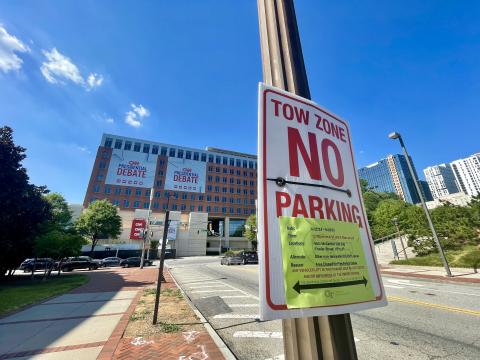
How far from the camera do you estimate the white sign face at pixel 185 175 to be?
69.1 metres

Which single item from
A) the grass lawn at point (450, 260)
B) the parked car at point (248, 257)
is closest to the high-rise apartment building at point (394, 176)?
the parked car at point (248, 257)

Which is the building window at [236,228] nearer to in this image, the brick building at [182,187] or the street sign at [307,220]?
the brick building at [182,187]

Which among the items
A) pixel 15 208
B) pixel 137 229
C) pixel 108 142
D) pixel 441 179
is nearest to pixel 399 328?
pixel 15 208

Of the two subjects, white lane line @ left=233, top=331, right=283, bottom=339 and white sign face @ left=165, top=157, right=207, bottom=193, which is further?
white sign face @ left=165, top=157, right=207, bottom=193

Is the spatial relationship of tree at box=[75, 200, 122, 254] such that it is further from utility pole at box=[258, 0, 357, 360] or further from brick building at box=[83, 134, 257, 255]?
utility pole at box=[258, 0, 357, 360]

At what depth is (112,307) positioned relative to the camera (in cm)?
908

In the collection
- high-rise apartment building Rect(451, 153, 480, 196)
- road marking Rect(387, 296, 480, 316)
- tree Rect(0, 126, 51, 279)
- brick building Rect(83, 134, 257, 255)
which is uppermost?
high-rise apartment building Rect(451, 153, 480, 196)

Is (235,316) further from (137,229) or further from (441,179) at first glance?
(441,179)

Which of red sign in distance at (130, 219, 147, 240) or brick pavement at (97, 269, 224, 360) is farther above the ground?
red sign in distance at (130, 219, 147, 240)

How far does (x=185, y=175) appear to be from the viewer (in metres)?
70.9

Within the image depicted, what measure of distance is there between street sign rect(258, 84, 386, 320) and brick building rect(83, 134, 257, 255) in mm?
56902

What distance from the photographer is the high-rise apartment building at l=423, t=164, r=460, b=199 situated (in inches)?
5236

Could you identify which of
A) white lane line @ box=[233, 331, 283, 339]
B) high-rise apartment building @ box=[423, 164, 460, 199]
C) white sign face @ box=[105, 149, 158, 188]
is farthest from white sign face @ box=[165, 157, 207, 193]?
high-rise apartment building @ box=[423, 164, 460, 199]

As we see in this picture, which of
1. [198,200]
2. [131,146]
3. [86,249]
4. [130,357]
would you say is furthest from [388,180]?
[130,357]
